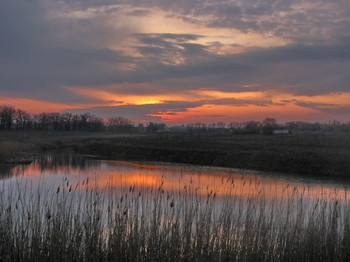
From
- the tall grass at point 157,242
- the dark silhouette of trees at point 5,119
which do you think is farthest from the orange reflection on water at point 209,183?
the dark silhouette of trees at point 5,119

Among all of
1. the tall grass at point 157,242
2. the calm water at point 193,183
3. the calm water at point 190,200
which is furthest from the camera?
the calm water at point 193,183

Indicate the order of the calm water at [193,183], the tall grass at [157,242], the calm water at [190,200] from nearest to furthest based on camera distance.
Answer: the tall grass at [157,242] → the calm water at [190,200] → the calm water at [193,183]

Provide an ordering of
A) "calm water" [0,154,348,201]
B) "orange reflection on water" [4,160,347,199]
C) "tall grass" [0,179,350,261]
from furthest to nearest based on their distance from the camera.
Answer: "orange reflection on water" [4,160,347,199] → "calm water" [0,154,348,201] → "tall grass" [0,179,350,261]

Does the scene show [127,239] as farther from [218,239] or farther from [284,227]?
[284,227]

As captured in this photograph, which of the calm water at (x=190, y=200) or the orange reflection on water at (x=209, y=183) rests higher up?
the calm water at (x=190, y=200)

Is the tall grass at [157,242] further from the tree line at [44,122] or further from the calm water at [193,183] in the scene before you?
the tree line at [44,122]

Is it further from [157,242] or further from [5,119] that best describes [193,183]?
[5,119]

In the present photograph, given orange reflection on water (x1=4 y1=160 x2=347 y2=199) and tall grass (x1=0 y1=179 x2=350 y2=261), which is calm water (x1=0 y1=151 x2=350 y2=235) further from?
tall grass (x1=0 y1=179 x2=350 y2=261)

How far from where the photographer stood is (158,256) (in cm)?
614

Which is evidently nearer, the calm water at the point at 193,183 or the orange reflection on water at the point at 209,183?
the calm water at the point at 193,183

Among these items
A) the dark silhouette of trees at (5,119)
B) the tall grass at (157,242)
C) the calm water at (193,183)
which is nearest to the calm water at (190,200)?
the calm water at (193,183)

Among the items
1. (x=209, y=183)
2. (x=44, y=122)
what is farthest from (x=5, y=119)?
(x=209, y=183)

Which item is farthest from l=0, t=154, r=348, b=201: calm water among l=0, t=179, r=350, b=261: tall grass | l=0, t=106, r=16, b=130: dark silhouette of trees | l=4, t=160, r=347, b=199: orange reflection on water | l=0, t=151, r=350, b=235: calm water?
l=0, t=106, r=16, b=130: dark silhouette of trees

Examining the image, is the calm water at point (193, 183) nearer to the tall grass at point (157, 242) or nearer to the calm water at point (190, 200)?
the calm water at point (190, 200)
